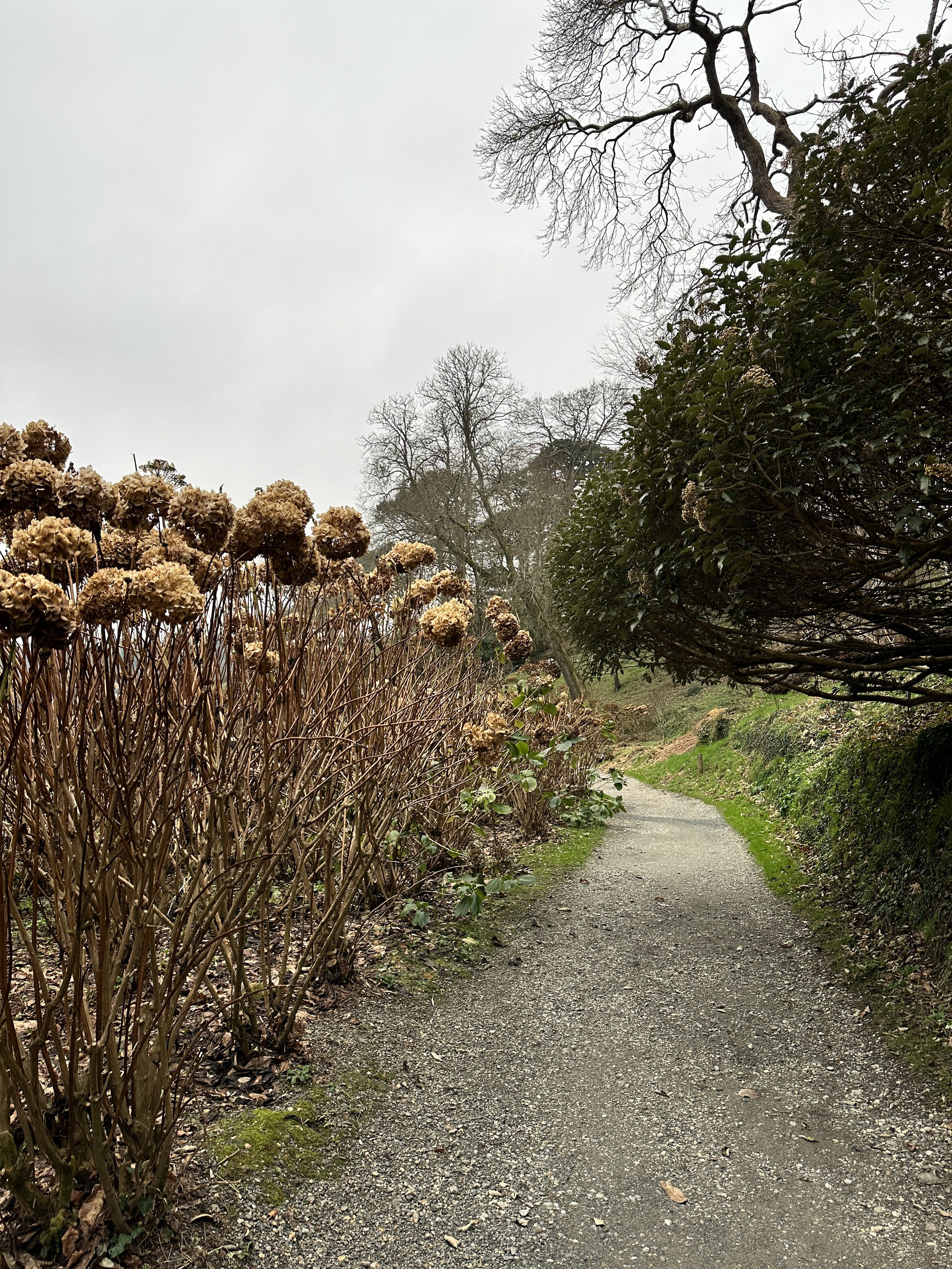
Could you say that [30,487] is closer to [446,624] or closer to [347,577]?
[446,624]

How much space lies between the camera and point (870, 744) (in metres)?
6.32

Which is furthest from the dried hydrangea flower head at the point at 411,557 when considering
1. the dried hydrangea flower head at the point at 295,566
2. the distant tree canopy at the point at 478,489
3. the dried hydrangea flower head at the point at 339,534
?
the distant tree canopy at the point at 478,489

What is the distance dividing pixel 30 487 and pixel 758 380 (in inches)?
116

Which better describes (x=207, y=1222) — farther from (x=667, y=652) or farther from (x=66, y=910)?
(x=667, y=652)

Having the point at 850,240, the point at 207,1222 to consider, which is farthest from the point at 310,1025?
the point at 850,240

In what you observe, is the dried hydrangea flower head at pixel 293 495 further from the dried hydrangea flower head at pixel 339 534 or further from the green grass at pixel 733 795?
the green grass at pixel 733 795

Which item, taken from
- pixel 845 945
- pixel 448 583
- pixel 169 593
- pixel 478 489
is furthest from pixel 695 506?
pixel 478 489

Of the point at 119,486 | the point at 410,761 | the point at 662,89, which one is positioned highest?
the point at 662,89

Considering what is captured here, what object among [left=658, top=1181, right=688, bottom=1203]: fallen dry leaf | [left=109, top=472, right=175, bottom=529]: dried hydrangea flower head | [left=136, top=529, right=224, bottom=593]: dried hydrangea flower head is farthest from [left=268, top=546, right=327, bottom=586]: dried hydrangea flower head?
[left=658, top=1181, right=688, bottom=1203]: fallen dry leaf

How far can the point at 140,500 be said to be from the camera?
6.33 feet

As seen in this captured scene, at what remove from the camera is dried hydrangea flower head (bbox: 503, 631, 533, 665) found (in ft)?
16.1

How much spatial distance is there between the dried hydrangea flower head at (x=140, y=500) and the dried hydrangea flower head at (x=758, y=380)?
2.61 metres

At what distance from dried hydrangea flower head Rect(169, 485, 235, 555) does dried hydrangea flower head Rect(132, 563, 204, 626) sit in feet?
0.97

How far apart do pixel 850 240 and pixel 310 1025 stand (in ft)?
15.0
